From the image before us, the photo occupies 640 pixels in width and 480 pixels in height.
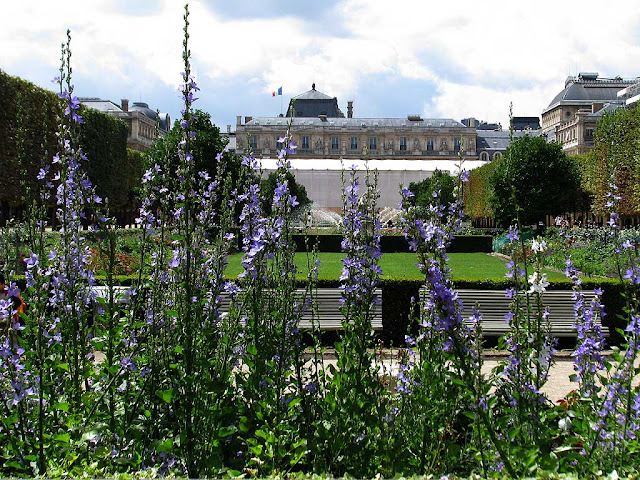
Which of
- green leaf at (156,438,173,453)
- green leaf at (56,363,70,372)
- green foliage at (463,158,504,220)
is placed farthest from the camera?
green foliage at (463,158,504,220)

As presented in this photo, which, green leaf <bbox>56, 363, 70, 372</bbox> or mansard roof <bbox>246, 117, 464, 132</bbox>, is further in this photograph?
mansard roof <bbox>246, 117, 464, 132</bbox>

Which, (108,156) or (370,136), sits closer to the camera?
(108,156)

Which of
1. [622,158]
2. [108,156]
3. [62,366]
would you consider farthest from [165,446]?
[108,156]

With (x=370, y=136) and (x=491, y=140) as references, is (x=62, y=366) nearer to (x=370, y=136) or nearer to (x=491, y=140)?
(x=370, y=136)

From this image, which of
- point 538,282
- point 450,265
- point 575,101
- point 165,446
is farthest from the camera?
point 575,101

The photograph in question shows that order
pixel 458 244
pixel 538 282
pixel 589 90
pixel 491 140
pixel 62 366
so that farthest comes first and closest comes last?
pixel 491 140 < pixel 589 90 < pixel 458 244 < pixel 62 366 < pixel 538 282

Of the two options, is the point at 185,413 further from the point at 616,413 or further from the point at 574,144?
the point at 574,144

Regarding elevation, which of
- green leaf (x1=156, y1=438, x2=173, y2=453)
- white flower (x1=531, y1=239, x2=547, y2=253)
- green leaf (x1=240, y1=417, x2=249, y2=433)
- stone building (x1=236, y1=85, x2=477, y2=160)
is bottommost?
green leaf (x1=240, y1=417, x2=249, y2=433)

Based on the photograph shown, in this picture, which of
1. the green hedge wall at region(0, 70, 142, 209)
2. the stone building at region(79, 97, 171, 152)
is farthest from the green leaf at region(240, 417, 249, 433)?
the stone building at region(79, 97, 171, 152)

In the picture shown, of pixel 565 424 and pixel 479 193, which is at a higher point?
pixel 479 193

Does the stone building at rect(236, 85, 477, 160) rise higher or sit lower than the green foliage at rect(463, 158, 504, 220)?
higher

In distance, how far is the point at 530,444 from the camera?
252 cm

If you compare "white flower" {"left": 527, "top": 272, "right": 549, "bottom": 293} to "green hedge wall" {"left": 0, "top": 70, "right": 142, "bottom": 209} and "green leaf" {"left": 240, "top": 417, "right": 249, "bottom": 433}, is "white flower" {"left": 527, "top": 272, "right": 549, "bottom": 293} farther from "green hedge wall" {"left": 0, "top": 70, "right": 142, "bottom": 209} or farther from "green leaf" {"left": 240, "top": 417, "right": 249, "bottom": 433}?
"green hedge wall" {"left": 0, "top": 70, "right": 142, "bottom": 209}

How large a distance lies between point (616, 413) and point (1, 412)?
2.48 meters
